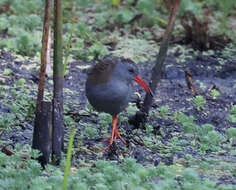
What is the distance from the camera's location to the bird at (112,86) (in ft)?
17.1

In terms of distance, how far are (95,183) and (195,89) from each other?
3915 millimetres

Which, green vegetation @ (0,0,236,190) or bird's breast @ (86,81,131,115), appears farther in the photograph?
bird's breast @ (86,81,131,115)

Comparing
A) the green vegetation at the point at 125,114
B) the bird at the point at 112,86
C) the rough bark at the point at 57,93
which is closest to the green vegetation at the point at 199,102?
the green vegetation at the point at 125,114

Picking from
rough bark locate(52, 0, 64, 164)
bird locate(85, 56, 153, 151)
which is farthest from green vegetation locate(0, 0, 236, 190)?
bird locate(85, 56, 153, 151)

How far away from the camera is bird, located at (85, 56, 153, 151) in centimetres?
522

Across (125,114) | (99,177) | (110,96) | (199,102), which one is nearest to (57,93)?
(99,177)

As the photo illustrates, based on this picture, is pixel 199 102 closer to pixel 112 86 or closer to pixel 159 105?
pixel 159 105

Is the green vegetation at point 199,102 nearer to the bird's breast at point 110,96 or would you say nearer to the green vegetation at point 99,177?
the bird's breast at point 110,96

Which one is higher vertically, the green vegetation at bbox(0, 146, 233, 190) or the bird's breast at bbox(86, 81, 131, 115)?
the bird's breast at bbox(86, 81, 131, 115)

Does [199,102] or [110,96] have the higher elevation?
[110,96]

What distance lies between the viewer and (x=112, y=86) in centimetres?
522

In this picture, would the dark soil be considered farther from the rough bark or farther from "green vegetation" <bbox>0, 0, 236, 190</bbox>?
the rough bark

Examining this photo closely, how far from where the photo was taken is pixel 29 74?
295 inches

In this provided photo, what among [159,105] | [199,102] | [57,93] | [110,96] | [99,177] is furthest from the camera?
[159,105]
